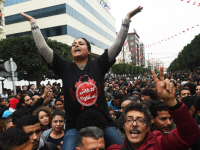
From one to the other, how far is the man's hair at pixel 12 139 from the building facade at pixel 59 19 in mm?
23747

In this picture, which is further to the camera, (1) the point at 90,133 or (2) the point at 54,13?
(2) the point at 54,13

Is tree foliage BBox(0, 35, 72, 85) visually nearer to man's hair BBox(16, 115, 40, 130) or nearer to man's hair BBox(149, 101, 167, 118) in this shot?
man's hair BBox(16, 115, 40, 130)

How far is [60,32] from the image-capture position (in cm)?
2539

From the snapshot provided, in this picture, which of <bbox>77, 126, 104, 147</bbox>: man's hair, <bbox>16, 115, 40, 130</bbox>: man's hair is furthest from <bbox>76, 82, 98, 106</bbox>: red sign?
<bbox>16, 115, 40, 130</bbox>: man's hair

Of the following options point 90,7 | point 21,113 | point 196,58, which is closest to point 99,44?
point 90,7

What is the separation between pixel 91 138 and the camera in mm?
1720

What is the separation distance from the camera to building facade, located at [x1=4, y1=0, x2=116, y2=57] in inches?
997

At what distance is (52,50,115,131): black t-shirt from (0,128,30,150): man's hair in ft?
1.65

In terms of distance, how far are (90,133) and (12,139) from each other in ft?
2.81

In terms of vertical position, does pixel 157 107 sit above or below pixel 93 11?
below

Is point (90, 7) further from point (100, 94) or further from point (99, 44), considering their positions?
point (100, 94)

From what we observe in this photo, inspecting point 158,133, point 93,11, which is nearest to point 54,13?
point 93,11

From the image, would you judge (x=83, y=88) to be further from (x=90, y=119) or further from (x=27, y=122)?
(x=27, y=122)

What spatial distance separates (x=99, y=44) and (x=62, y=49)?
16374 mm
